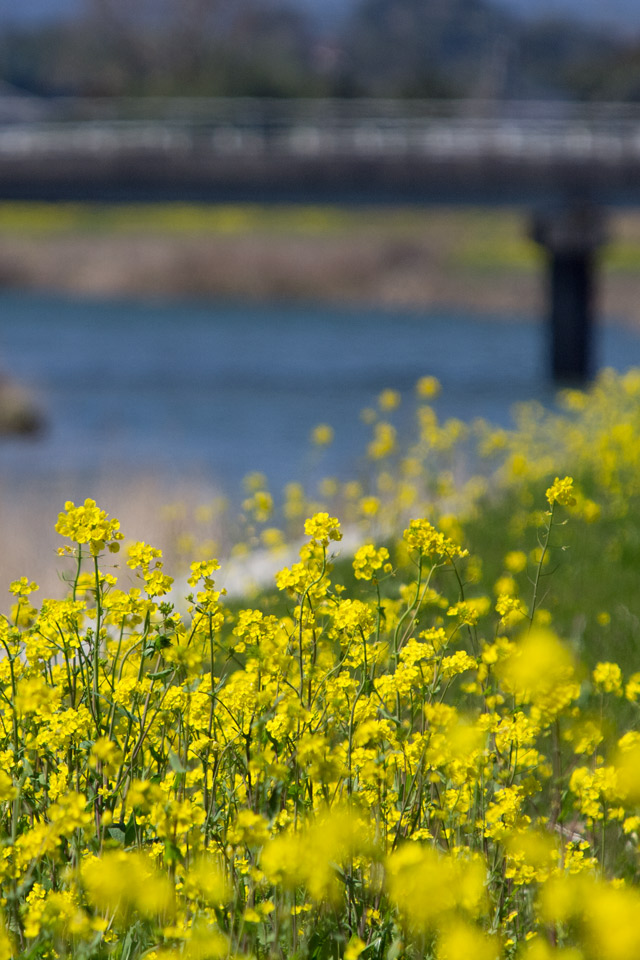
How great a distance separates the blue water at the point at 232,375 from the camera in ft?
64.8

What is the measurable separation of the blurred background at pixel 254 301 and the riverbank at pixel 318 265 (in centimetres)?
15

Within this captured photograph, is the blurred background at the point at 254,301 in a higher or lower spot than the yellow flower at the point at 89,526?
higher

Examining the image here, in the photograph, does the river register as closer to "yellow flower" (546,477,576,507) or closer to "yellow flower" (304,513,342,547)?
"yellow flower" (304,513,342,547)

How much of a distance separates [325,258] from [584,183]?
2690 centimetres

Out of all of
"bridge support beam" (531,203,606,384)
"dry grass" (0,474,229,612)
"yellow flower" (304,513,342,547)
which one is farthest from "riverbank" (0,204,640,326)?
"yellow flower" (304,513,342,547)

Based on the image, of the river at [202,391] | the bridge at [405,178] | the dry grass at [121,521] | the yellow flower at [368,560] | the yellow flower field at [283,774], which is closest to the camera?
the yellow flower field at [283,774]

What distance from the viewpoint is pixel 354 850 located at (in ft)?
8.87

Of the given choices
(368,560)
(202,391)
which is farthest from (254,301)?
(368,560)

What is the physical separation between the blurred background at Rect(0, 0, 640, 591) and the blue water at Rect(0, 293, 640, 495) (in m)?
0.12

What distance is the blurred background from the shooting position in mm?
18859

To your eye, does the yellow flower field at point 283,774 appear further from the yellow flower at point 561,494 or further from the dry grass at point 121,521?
the dry grass at point 121,521

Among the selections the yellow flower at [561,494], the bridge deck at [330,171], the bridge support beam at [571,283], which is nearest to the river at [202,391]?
the bridge support beam at [571,283]

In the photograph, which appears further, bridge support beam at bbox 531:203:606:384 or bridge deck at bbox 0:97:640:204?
bridge support beam at bbox 531:203:606:384

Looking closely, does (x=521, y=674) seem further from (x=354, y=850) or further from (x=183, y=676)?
(x=183, y=676)
